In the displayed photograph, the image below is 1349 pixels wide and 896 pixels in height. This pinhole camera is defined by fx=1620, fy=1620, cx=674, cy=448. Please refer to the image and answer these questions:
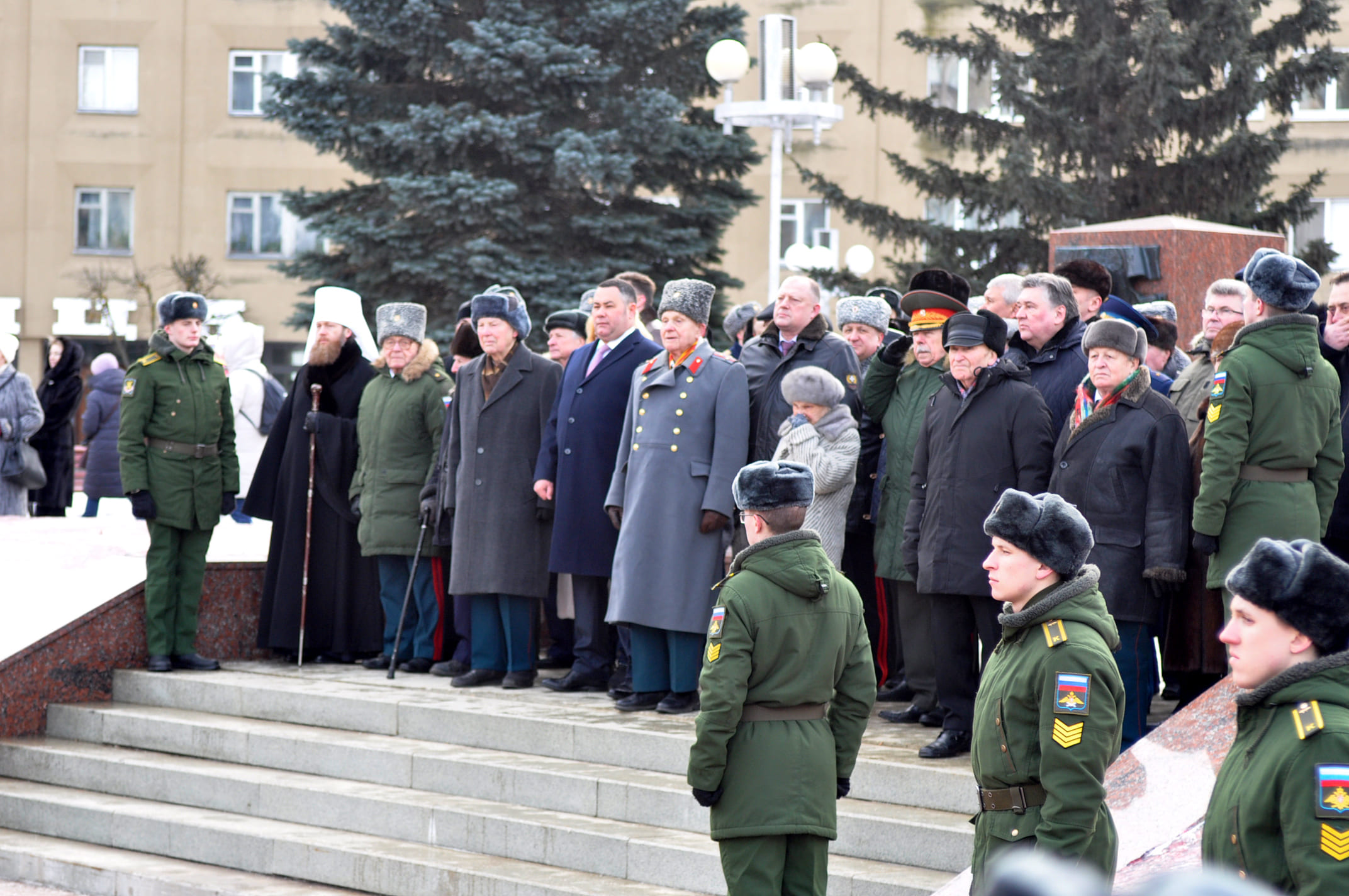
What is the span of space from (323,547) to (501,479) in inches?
63.1

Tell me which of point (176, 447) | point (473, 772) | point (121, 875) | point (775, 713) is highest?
point (176, 447)

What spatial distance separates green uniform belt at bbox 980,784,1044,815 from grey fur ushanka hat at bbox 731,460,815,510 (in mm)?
1155

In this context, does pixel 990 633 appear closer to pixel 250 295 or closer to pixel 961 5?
pixel 961 5

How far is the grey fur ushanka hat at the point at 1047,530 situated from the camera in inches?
169

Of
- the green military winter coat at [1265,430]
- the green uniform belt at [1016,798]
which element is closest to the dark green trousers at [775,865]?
the green uniform belt at [1016,798]

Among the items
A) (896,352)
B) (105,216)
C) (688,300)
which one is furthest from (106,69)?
(896,352)

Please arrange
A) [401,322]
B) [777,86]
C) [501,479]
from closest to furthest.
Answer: [501,479] → [401,322] → [777,86]

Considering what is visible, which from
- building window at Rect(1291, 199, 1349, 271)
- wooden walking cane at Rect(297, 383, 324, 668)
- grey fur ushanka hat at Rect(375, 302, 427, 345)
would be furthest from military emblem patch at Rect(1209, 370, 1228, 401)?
building window at Rect(1291, 199, 1349, 271)

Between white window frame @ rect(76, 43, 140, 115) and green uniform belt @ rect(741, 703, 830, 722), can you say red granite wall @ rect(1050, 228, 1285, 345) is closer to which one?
green uniform belt @ rect(741, 703, 830, 722)

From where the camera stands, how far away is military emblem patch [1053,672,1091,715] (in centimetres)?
412

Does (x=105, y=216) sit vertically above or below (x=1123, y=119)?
above

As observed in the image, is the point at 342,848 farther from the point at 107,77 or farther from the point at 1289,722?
the point at 107,77

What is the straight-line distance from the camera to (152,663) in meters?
9.61

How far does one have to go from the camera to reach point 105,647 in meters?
9.61
